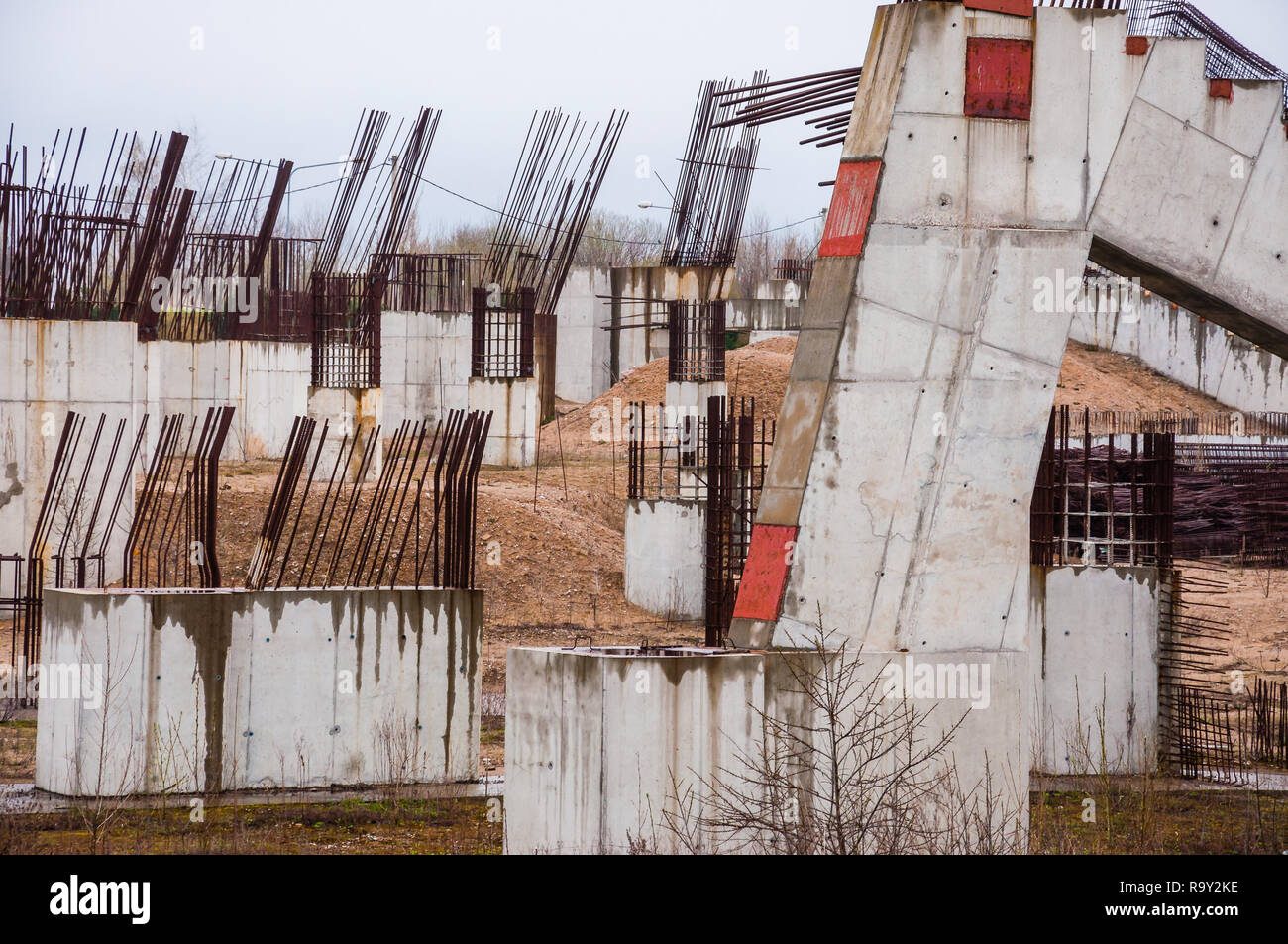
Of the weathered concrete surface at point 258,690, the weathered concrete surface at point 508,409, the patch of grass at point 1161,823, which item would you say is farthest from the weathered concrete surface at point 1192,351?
the weathered concrete surface at point 258,690

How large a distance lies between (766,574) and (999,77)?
257 centimetres

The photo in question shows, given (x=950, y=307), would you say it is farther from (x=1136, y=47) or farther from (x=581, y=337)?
(x=581, y=337)

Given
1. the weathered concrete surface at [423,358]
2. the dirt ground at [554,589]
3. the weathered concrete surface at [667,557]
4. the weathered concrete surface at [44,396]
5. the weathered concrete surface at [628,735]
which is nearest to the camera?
the weathered concrete surface at [628,735]

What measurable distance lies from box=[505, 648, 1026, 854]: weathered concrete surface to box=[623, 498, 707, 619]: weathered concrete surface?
1009 centimetres

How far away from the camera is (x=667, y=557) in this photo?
57.3 ft

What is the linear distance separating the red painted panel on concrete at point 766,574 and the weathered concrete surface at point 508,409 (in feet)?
61.6

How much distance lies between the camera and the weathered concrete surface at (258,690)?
8602mm

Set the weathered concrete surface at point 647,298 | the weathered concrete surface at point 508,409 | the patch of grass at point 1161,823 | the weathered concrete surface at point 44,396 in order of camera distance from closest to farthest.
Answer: the patch of grass at point 1161,823, the weathered concrete surface at point 44,396, the weathered concrete surface at point 508,409, the weathered concrete surface at point 647,298

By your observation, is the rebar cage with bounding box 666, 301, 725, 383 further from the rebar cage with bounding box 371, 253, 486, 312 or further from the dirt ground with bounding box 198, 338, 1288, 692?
the rebar cage with bounding box 371, 253, 486, 312

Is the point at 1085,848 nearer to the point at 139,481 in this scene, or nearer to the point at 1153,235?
the point at 1153,235

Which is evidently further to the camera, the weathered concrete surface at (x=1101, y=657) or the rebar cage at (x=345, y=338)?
the rebar cage at (x=345, y=338)

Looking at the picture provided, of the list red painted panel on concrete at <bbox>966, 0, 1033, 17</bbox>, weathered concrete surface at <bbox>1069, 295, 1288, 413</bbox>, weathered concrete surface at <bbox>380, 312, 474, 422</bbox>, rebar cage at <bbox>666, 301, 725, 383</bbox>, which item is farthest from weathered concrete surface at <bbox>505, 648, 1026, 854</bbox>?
weathered concrete surface at <bbox>1069, 295, 1288, 413</bbox>

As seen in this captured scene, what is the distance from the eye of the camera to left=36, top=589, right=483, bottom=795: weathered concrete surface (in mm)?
8602

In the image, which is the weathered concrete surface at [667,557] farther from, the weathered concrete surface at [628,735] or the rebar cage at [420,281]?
the rebar cage at [420,281]
